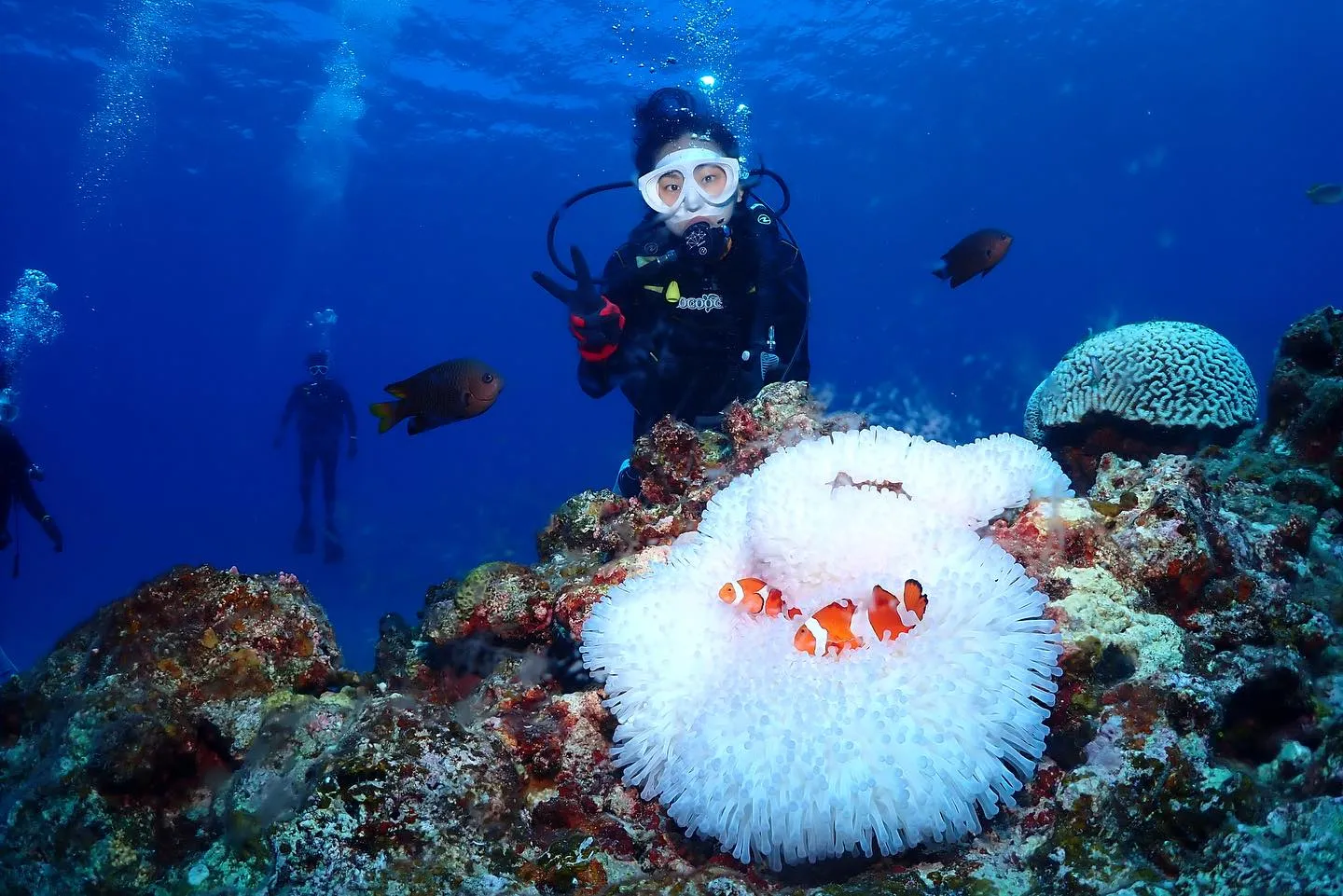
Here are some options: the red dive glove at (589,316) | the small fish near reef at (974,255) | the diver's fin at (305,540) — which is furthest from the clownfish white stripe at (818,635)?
the diver's fin at (305,540)

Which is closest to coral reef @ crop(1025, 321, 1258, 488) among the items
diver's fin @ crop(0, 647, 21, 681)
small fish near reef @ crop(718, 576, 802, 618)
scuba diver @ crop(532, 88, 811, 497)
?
scuba diver @ crop(532, 88, 811, 497)

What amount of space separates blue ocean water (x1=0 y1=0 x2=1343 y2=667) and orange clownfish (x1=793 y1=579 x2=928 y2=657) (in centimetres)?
208

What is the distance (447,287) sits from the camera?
7538 centimetres

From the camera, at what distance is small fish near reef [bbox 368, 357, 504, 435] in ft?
11.4

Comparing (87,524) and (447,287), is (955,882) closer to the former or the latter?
(447,287)

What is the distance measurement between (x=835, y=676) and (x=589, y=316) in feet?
10.6

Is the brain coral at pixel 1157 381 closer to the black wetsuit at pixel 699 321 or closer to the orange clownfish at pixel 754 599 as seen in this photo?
the black wetsuit at pixel 699 321

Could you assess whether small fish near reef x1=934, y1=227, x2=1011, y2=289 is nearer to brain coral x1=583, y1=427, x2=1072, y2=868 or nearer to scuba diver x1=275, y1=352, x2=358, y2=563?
brain coral x1=583, y1=427, x2=1072, y2=868

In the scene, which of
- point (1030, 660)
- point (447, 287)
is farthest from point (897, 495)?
point (447, 287)

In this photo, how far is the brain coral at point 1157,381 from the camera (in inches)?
188

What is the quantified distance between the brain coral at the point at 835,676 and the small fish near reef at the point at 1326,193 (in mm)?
12093

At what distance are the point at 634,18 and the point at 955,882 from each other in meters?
33.7

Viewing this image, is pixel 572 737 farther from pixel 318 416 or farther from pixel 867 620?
pixel 318 416

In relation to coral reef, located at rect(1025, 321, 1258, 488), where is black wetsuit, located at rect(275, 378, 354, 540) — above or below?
above
